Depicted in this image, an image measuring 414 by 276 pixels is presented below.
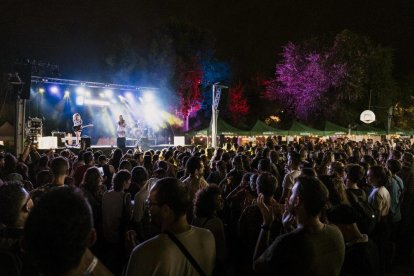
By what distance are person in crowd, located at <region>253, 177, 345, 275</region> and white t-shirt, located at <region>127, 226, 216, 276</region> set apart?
0.45m

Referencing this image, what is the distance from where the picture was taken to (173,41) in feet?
134

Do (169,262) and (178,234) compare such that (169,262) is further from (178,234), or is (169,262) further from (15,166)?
(15,166)

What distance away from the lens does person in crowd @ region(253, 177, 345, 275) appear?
2592 millimetres

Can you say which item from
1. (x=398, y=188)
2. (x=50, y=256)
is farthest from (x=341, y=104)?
(x=50, y=256)

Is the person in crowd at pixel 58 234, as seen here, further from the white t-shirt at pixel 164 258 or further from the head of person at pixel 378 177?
the head of person at pixel 378 177

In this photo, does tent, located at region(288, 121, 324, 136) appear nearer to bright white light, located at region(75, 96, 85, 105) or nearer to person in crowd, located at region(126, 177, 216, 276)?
bright white light, located at region(75, 96, 85, 105)

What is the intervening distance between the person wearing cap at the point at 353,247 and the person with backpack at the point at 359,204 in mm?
336

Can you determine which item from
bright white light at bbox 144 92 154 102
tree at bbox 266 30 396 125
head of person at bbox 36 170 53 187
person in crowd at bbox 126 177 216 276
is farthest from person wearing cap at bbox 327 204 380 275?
tree at bbox 266 30 396 125

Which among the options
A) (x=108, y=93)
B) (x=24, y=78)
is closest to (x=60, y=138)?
(x=108, y=93)

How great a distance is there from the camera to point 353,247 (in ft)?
10.9

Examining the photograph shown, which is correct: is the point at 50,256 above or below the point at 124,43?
below

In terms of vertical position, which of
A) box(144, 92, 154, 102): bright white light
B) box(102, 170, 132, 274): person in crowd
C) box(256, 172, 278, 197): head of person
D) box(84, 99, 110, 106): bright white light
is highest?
box(144, 92, 154, 102): bright white light

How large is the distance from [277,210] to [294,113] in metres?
38.0

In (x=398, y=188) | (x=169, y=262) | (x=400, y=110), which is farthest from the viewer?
(x=400, y=110)
